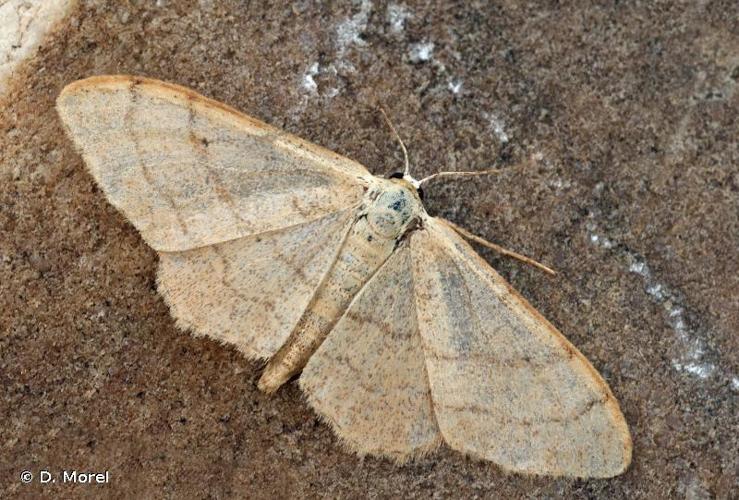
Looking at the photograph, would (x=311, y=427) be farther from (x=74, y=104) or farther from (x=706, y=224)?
(x=706, y=224)

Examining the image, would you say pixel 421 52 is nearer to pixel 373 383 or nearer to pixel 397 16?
pixel 397 16

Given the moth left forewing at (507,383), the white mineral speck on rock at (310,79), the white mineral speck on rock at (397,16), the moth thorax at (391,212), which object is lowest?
the moth left forewing at (507,383)

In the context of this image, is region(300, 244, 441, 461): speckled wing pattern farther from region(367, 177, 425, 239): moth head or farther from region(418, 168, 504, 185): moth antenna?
region(418, 168, 504, 185): moth antenna

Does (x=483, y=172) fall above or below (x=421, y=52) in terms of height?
below

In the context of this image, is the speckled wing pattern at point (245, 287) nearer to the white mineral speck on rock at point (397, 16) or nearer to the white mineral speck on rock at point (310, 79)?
the white mineral speck on rock at point (310, 79)

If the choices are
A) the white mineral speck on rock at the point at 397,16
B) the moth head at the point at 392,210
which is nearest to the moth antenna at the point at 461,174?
the moth head at the point at 392,210

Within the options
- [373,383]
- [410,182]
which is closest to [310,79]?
[410,182]

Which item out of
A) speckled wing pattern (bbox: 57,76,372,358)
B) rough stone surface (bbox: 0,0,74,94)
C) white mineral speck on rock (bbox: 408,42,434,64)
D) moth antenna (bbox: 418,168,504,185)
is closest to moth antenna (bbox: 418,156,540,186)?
moth antenna (bbox: 418,168,504,185)
